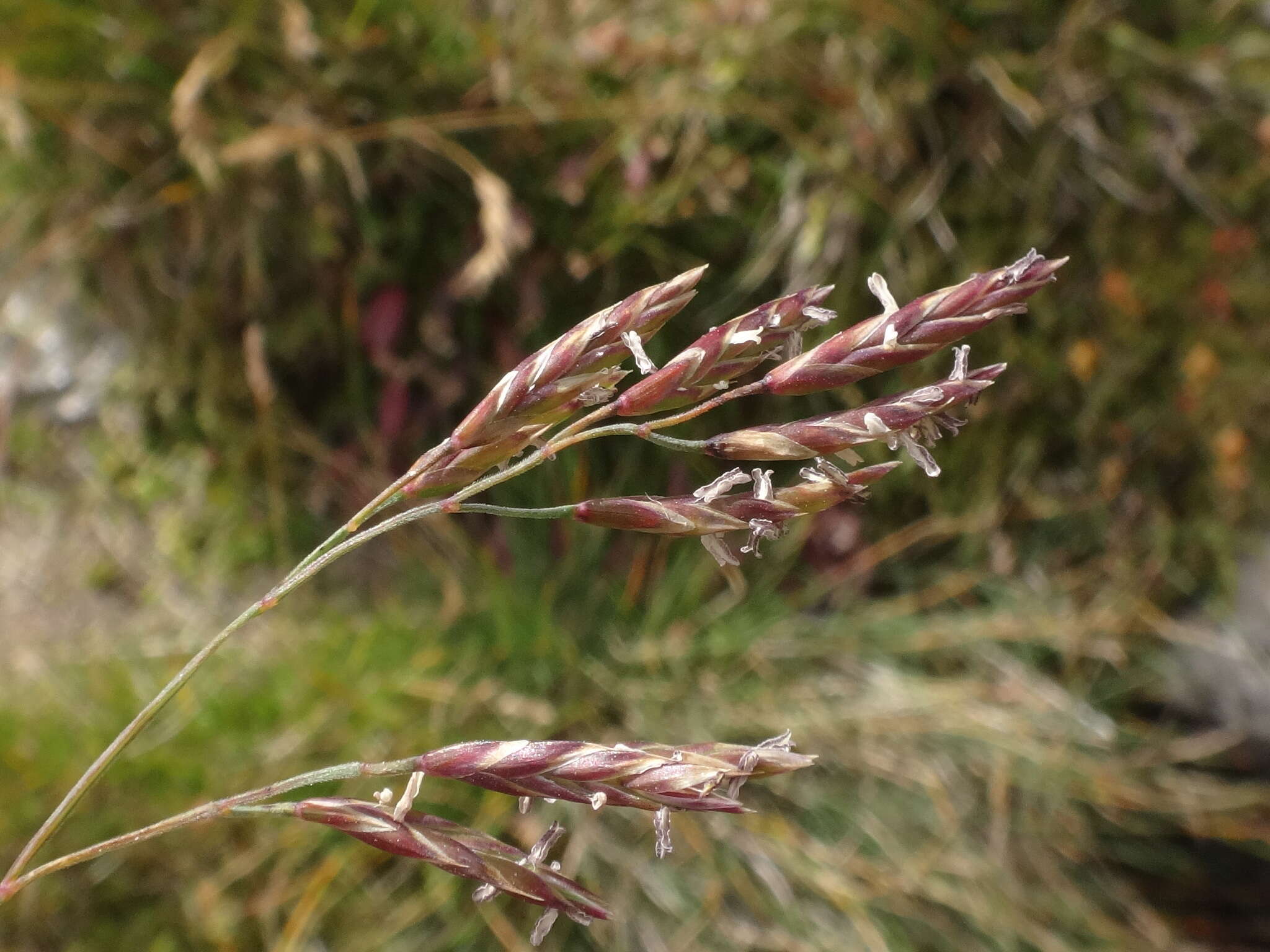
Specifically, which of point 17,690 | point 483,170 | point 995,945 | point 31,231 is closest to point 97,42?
point 31,231

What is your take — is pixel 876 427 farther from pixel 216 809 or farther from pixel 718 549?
pixel 216 809

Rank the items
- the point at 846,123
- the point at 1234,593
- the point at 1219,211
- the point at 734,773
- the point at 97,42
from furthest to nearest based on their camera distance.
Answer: the point at 1234,593
the point at 1219,211
the point at 846,123
the point at 97,42
the point at 734,773

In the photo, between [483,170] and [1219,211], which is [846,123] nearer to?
[483,170]

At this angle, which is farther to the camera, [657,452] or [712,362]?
[657,452]

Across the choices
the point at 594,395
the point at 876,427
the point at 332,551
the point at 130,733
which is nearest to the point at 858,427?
the point at 876,427

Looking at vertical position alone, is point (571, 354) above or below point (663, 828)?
above

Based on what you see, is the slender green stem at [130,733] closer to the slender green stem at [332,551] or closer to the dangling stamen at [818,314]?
the slender green stem at [332,551]

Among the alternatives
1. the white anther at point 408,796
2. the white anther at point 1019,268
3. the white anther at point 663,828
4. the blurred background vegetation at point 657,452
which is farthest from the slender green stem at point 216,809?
the blurred background vegetation at point 657,452
